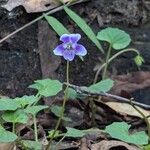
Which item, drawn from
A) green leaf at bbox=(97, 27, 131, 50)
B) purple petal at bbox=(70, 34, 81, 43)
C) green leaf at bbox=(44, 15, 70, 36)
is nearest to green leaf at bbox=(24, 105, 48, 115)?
purple petal at bbox=(70, 34, 81, 43)

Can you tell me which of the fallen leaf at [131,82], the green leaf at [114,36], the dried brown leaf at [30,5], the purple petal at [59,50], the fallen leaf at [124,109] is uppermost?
the dried brown leaf at [30,5]

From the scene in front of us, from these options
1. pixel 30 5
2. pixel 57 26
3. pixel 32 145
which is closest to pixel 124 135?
pixel 32 145

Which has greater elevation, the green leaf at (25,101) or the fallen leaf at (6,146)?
the green leaf at (25,101)

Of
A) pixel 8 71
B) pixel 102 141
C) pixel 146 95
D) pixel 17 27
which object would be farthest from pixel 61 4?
pixel 102 141

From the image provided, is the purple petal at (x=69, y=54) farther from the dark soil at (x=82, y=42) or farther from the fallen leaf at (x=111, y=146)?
the dark soil at (x=82, y=42)

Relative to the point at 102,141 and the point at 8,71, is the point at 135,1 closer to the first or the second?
the point at 8,71

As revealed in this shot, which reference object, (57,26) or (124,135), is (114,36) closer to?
(57,26)

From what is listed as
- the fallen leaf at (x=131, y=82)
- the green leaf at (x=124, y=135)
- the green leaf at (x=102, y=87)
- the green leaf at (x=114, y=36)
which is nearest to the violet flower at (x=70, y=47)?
the green leaf at (x=102, y=87)
